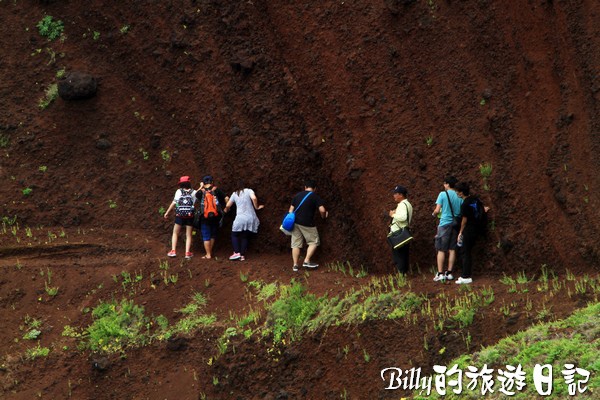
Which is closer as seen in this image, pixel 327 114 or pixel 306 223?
pixel 306 223

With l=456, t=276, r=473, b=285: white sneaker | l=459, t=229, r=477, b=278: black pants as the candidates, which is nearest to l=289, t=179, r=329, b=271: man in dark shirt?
l=459, t=229, r=477, b=278: black pants

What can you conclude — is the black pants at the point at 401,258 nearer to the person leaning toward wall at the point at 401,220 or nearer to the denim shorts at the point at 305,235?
the person leaning toward wall at the point at 401,220

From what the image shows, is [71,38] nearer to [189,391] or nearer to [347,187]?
[347,187]

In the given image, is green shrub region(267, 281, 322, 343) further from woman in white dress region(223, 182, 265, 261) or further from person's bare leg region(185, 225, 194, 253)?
person's bare leg region(185, 225, 194, 253)

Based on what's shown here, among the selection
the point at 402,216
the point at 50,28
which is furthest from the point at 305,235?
the point at 50,28

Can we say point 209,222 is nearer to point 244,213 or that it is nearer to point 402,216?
point 244,213

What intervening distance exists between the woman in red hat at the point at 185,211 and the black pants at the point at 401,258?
3.80m

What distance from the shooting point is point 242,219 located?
65.6 ft

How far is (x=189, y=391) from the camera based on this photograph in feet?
57.6

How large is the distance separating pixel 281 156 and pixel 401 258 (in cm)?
343

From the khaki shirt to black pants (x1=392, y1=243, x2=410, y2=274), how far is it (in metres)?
0.33

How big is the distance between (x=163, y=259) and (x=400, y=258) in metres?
4.32

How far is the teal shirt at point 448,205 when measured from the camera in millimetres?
17922

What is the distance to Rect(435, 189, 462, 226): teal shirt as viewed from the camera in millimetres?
17922
